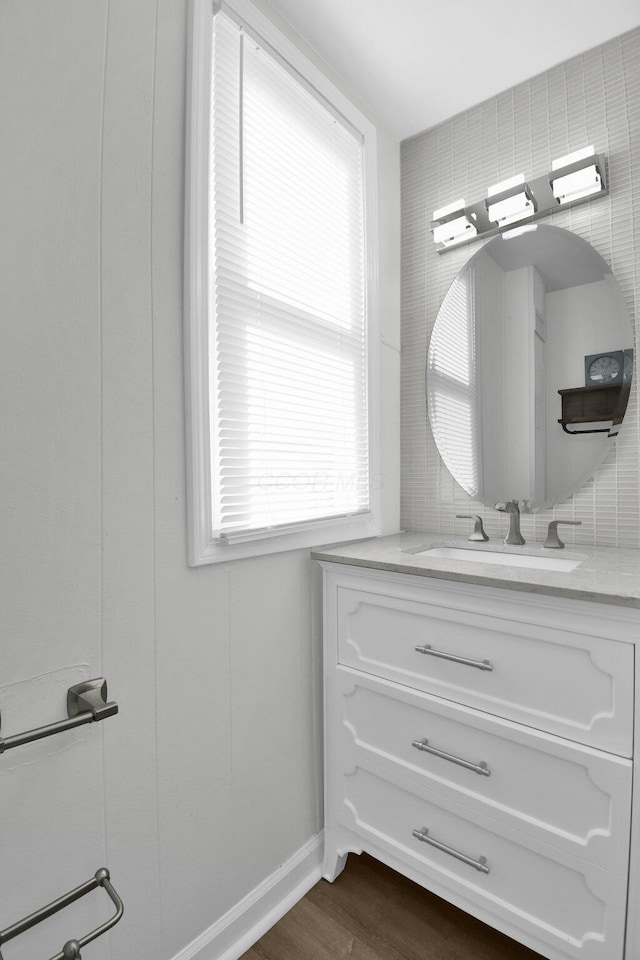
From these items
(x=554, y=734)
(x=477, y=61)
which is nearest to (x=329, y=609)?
(x=554, y=734)

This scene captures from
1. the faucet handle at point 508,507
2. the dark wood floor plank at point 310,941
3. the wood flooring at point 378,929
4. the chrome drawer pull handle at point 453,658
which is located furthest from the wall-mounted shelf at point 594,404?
the dark wood floor plank at point 310,941

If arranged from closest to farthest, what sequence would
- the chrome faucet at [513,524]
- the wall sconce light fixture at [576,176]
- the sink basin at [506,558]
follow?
the sink basin at [506,558] → the wall sconce light fixture at [576,176] → the chrome faucet at [513,524]

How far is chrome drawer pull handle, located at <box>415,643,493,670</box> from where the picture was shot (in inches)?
45.4

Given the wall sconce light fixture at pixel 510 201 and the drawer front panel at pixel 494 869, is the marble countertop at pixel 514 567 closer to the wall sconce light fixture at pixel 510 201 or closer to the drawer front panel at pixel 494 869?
the drawer front panel at pixel 494 869

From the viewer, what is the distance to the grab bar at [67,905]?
75 centimetres

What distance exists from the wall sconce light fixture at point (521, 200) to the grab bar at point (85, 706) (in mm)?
1804

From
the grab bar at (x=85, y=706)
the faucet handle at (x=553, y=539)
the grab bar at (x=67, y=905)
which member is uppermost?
the faucet handle at (x=553, y=539)

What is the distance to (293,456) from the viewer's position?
141 cm

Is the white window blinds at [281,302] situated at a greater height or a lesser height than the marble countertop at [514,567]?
greater

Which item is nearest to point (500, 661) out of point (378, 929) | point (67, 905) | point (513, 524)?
point (513, 524)

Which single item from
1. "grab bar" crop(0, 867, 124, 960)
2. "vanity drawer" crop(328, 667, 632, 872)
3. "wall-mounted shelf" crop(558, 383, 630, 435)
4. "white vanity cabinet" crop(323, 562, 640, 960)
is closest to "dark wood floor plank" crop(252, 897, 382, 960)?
"white vanity cabinet" crop(323, 562, 640, 960)

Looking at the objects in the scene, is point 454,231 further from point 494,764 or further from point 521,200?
point 494,764

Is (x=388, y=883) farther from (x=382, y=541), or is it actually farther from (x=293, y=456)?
(x=293, y=456)

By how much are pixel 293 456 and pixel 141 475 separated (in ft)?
1.57
